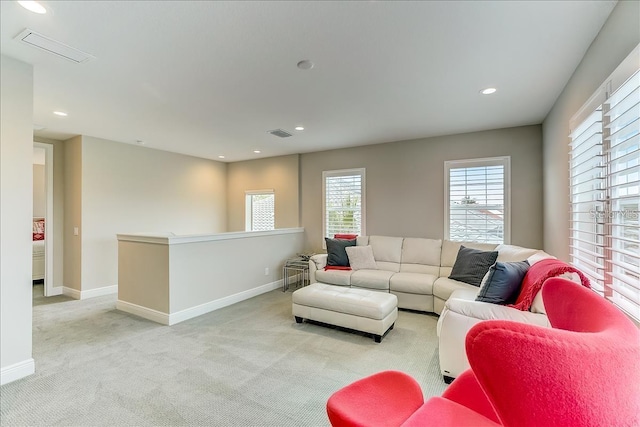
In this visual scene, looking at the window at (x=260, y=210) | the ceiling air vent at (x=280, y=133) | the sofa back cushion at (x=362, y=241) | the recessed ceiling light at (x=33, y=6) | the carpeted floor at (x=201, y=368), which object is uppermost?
the recessed ceiling light at (x=33, y=6)

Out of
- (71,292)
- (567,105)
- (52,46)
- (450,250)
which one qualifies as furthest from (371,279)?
(71,292)

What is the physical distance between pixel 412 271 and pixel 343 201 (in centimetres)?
200

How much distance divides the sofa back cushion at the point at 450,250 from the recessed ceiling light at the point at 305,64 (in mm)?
3325

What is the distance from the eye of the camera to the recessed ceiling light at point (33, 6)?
180 centimetres

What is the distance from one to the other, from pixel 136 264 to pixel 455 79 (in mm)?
4420

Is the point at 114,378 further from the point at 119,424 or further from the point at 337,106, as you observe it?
the point at 337,106

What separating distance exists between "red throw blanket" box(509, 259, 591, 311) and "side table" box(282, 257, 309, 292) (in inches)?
136

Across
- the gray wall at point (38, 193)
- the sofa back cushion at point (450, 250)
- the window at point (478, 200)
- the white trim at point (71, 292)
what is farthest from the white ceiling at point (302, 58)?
the gray wall at point (38, 193)

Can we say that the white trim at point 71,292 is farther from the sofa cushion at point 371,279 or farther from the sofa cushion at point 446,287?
the sofa cushion at point 446,287

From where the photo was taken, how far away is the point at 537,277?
2260 mm

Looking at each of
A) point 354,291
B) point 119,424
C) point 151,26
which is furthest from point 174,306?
point 151,26

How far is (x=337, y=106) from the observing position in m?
3.53

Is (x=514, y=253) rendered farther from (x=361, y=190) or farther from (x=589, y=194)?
(x=361, y=190)

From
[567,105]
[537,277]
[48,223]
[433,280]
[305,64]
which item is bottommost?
[433,280]
